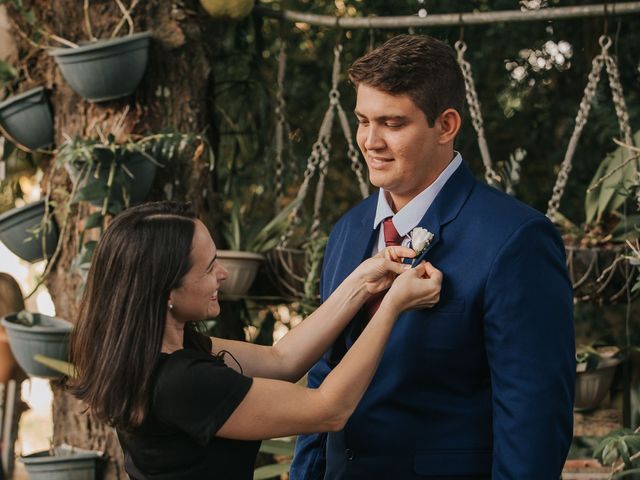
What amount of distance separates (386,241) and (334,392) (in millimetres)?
352

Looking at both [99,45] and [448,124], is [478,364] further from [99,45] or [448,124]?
[99,45]

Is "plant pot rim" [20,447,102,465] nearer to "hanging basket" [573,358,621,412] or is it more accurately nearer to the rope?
"hanging basket" [573,358,621,412]

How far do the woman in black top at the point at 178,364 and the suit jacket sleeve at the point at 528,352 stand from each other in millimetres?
134

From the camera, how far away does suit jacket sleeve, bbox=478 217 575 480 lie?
1.75 m

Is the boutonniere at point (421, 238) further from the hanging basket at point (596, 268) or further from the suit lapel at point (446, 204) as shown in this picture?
the hanging basket at point (596, 268)

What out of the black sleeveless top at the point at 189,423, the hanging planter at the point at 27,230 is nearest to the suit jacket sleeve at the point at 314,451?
the black sleeveless top at the point at 189,423

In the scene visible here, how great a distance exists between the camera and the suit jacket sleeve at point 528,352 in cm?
175

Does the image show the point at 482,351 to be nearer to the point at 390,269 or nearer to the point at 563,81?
the point at 390,269

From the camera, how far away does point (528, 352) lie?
5.74 ft

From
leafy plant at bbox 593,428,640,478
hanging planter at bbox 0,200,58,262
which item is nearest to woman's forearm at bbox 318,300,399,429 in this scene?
leafy plant at bbox 593,428,640,478

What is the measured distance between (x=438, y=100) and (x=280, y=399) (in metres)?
0.60

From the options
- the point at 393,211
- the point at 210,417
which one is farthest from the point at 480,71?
the point at 210,417

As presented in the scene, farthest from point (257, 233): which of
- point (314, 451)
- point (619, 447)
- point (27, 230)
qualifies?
point (314, 451)

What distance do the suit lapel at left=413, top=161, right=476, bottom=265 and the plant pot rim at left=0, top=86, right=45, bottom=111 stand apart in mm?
2158
